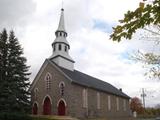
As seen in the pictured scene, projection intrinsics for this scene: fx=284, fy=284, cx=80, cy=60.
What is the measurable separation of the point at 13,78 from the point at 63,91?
7141 millimetres

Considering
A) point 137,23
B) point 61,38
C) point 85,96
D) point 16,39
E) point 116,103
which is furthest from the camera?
point 116,103

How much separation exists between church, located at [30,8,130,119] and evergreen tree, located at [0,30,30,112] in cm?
468

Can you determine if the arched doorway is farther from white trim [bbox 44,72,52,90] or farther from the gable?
white trim [bbox 44,72,52,90]

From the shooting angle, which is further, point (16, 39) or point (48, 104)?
point (48, 104)

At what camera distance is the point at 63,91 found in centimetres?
3806

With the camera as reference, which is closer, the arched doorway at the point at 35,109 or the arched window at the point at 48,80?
the arched window at the point at 48,80

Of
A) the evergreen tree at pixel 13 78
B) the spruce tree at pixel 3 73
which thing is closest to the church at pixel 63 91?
the evergreen tree at pixel 13 78

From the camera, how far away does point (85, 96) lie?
130 feet

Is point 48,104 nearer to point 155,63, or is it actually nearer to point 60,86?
point 60,86

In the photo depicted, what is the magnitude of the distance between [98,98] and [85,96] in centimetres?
435

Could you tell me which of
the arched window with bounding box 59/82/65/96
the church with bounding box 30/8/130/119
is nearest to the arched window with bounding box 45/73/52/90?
the church with bounding box 30/8/130/119

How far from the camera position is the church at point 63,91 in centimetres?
3738

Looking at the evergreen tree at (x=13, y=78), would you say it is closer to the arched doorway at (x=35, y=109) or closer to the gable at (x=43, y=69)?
the gable at (x=43, y=69)

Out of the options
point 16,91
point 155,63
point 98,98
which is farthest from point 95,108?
point 155,63
